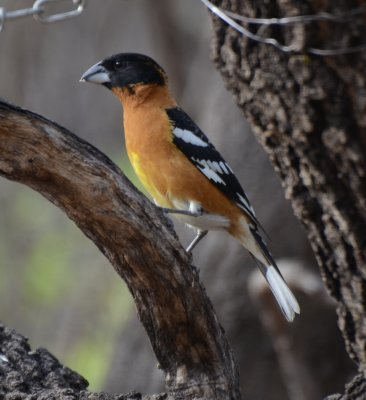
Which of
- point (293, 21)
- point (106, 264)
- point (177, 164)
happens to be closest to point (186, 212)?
point (177, 164)

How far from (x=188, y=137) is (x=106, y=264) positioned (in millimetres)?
6923

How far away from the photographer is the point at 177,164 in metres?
5.04

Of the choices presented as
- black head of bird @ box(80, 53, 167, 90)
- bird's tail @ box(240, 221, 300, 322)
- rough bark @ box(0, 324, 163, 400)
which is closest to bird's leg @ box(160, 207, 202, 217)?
bird's tail @ box(240, 221, 300, 322)

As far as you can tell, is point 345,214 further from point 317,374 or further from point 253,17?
point 317,374

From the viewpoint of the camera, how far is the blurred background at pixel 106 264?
7.65 meters

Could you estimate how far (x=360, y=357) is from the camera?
3254 millimetres

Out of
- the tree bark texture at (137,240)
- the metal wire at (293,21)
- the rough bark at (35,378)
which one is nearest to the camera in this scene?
the metal wire at (293,21)

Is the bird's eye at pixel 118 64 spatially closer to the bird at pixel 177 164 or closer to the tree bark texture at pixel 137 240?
the bird at pixel 177 164

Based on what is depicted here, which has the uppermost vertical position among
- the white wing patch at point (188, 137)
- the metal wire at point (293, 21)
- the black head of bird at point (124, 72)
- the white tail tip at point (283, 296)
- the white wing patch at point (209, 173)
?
the metal wire at point (293, 21)

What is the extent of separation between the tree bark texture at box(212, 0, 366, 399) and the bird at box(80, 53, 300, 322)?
72.2 inches

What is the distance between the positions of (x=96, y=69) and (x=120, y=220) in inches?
69.2

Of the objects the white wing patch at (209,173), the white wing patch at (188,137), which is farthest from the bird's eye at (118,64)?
the white wing patch at (209,173)

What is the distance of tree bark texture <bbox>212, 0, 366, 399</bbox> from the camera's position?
2740 mm

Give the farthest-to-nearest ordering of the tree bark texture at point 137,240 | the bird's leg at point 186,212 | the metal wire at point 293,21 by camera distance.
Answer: the bird's leg at point 186,212, the tree bark texture at point 137,240, the metal wire at point 293,21
